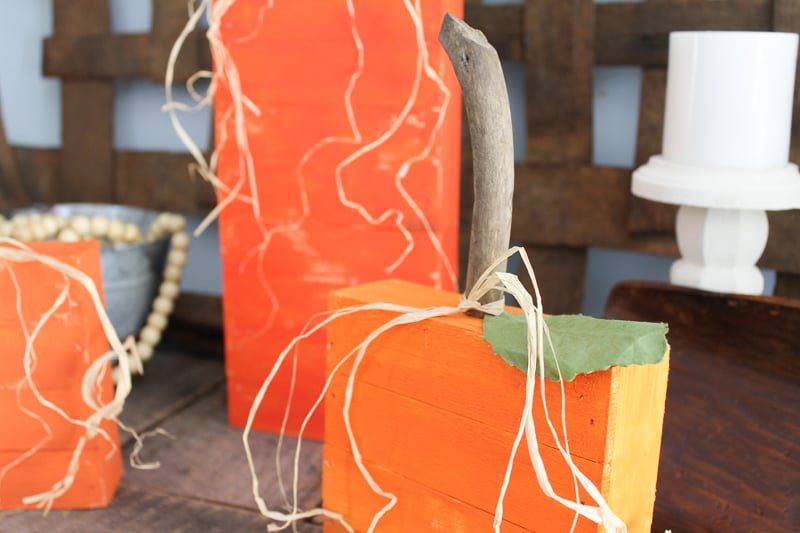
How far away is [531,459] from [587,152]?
47 centimetres

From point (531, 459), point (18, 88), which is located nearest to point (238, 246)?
point (531, 459)

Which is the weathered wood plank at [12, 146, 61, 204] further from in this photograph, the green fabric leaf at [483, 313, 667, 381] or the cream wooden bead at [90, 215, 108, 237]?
the green fabric leaf at [483, 313, 667, 381]

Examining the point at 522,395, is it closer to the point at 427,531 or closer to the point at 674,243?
the point at 427,531

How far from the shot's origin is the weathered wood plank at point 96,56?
100cm

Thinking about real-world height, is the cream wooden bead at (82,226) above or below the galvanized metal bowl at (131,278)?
above

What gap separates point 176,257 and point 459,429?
1.56ft

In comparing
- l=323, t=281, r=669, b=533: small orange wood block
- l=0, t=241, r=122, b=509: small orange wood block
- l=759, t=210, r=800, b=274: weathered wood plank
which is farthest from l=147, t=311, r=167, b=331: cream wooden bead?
l=759, t=210, r=800, b=274: weathered wood plank

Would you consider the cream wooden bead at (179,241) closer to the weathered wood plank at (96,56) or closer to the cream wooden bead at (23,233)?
the cream wooden bead at (23,233)

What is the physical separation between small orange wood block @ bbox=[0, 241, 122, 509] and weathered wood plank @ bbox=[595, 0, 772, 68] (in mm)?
523

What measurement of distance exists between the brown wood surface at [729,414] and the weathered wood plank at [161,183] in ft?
1.81

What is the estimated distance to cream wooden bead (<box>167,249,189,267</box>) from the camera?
876mm

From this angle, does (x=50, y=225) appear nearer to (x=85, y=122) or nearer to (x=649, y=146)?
(x=85, y=122)

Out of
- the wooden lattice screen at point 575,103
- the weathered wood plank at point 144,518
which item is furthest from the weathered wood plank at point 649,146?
the weathered wood plank at point 144,518

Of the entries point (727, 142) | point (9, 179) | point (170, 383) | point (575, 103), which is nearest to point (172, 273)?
point (170, 383)
